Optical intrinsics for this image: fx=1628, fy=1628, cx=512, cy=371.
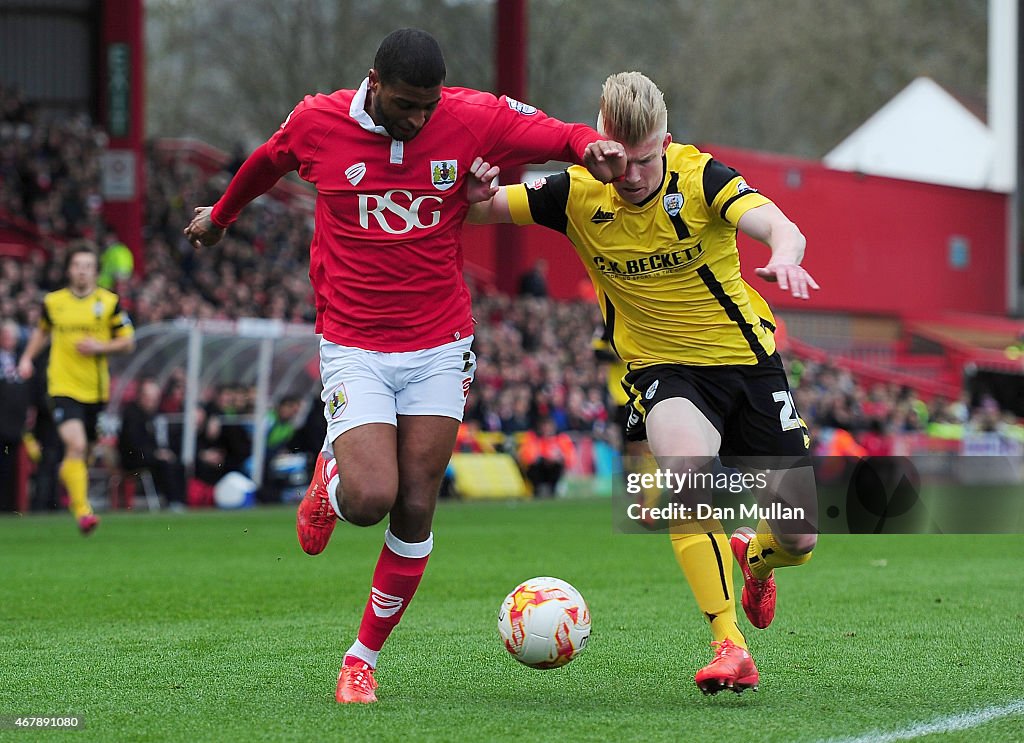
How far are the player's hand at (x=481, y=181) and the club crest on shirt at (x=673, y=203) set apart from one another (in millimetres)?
632

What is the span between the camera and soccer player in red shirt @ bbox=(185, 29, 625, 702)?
568 centimetres

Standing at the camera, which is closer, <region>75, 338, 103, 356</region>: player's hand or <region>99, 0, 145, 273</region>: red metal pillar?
<region>75, 338, 103, 356</region>: player's hand

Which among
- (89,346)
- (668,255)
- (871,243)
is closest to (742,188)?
(668,255)

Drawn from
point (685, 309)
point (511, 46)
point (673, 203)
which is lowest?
point (685, 309)

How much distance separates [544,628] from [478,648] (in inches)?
51.2

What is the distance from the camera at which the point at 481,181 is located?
579cm

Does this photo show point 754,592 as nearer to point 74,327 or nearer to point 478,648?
point 478,648

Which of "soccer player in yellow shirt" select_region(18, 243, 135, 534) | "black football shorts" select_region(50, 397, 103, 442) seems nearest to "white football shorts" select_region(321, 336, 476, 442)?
"soccer player in yellow shirt" select_region(18, 243, 135, 534)

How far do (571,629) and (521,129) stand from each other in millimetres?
1810

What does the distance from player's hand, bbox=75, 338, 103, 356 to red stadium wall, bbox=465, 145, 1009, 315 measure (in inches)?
736

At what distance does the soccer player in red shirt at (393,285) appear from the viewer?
568 cm

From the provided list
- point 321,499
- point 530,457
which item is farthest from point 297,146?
point 530,457

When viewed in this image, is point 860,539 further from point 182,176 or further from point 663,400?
point 182,176

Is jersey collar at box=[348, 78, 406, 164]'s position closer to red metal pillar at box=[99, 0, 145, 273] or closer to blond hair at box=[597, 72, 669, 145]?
blond hair at box=[597, 72, 669, 145]
